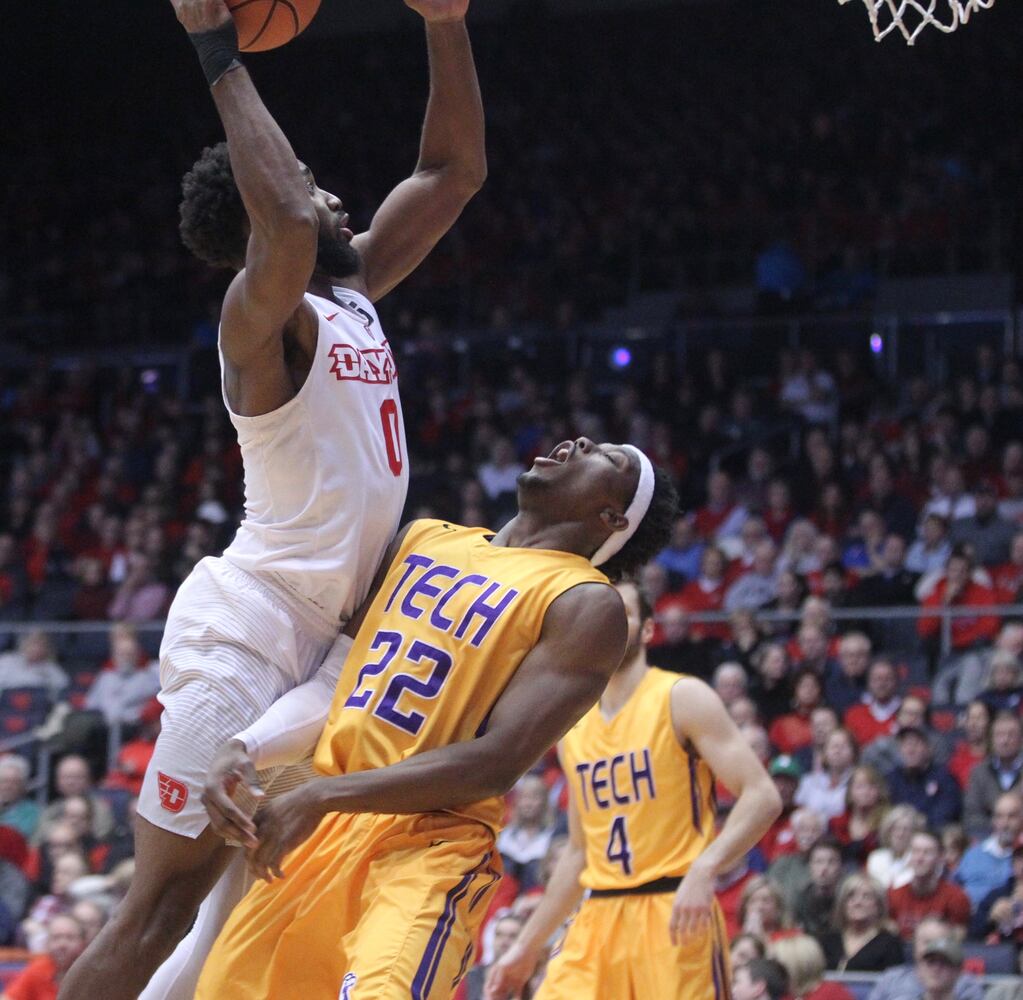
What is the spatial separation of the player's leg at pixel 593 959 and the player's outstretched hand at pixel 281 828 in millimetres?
2261

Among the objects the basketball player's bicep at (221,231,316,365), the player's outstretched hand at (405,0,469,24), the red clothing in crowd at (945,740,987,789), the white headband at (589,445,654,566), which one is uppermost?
the player's outstretched hand at (405,0,469,24)

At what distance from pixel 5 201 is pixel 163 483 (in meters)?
7.13

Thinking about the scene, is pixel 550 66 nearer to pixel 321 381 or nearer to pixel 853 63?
pixel 853 63

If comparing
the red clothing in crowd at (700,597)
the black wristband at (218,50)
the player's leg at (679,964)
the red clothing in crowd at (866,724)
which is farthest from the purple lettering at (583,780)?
the red clothing in crowd at (700,597)

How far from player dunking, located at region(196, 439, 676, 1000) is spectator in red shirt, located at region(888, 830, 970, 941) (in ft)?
12.2

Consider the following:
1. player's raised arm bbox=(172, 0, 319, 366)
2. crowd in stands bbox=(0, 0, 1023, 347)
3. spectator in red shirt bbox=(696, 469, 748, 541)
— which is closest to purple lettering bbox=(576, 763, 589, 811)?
player's raised arm bbox=(172, 0, 319, 366)

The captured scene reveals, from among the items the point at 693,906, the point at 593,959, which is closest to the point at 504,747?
the point at 693,906

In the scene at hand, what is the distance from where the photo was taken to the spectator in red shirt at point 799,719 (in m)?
8.48

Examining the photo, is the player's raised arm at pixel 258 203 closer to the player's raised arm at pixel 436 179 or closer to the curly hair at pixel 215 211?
the curly hair at pixel 215 211

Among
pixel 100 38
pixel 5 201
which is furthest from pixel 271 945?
pixel 100 38

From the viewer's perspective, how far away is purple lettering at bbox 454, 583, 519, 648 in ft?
11.8

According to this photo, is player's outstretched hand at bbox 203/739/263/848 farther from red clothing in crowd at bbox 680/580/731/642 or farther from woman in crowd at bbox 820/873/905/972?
red clothing in crowd at bbox 680/580/731/642

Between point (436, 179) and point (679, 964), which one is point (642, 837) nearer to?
point (679, 964)

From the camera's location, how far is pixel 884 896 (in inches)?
278
